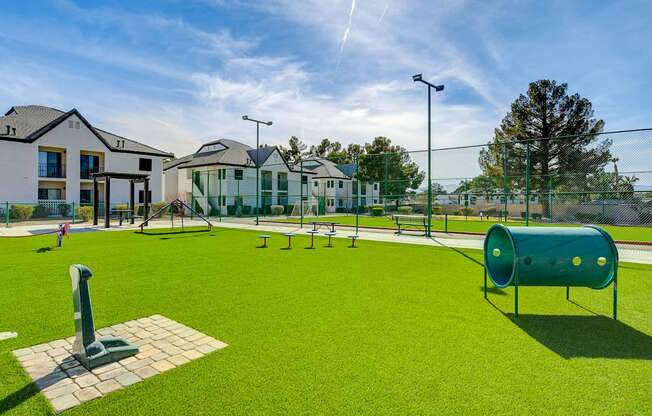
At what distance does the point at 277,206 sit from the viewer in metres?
42.3

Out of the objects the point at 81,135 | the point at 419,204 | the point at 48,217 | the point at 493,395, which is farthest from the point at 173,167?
the point at 493,395

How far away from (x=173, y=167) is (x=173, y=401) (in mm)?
46516

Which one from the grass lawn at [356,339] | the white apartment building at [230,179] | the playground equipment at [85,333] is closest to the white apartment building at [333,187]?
the white apartment building at [230,179]

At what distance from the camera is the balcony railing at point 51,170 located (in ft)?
101

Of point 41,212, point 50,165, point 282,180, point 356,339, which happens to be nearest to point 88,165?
point 50,165

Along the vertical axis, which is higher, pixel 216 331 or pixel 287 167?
pixel 287 167

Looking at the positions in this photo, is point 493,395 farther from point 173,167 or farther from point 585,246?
point 173,167

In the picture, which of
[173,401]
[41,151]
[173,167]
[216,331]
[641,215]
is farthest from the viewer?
[173,167]

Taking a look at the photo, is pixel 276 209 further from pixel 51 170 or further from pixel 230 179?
pixel 51 170

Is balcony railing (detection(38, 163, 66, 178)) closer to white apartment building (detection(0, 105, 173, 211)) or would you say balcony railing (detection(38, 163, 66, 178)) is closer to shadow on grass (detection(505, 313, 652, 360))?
white apartment building (detection(0, 105, 173, 211))

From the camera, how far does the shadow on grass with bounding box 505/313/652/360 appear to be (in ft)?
13.0

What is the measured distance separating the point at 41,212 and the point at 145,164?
11.7m

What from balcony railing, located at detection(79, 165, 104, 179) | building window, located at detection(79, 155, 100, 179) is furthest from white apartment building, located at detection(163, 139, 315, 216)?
building window, located at detection(79, 155, 100, 179)

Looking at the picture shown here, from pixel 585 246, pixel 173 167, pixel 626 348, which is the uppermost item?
pixel 173 167
